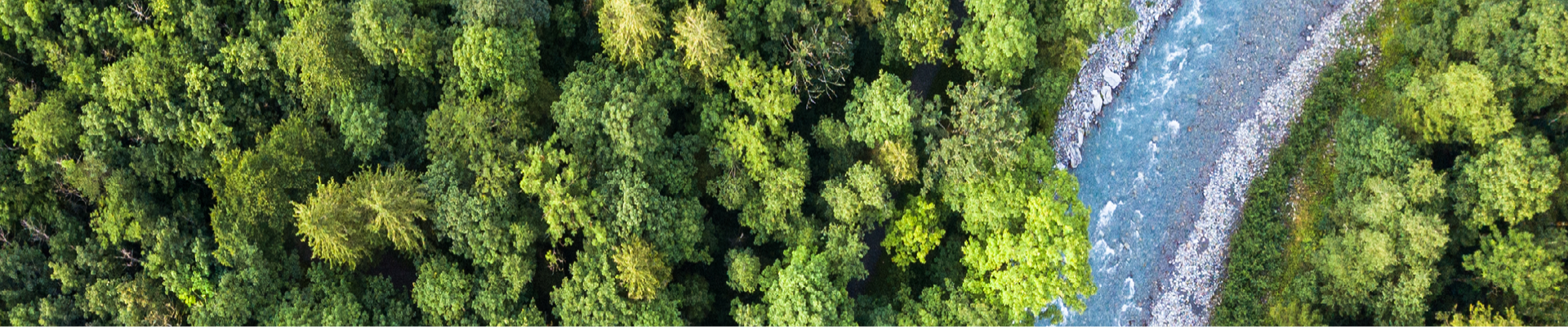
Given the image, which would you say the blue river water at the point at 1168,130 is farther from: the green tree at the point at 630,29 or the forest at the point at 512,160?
the green tree at the point at 630,29

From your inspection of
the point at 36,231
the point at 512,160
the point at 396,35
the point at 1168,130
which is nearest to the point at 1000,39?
the point at 1168,130

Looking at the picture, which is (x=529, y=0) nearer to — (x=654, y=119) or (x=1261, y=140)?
(x=654, y=119)

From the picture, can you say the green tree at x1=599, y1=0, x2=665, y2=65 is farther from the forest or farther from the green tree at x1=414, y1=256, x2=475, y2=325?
the green tree at x1=414, y1=256, x2=475, y2=325

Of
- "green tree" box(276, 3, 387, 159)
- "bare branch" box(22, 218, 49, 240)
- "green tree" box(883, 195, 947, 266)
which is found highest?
"green tree" box(276, 3, 387, 159)

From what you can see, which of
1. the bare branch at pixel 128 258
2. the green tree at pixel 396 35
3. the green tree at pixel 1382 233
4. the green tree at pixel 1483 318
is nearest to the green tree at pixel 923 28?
the green tree at pixel 1382 233

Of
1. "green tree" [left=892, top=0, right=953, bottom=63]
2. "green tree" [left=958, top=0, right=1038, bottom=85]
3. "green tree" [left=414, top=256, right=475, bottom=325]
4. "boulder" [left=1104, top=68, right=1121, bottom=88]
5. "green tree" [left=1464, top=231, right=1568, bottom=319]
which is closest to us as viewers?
"green tree" [left=1464, top=231, right=1568, bottom=319]

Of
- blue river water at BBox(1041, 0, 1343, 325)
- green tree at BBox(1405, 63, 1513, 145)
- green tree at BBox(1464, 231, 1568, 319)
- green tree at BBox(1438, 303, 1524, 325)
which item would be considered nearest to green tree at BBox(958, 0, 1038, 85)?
blue river water at BBox(1041, 0, 1343, 325)

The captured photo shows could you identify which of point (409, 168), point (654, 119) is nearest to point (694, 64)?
point (654, 119)
